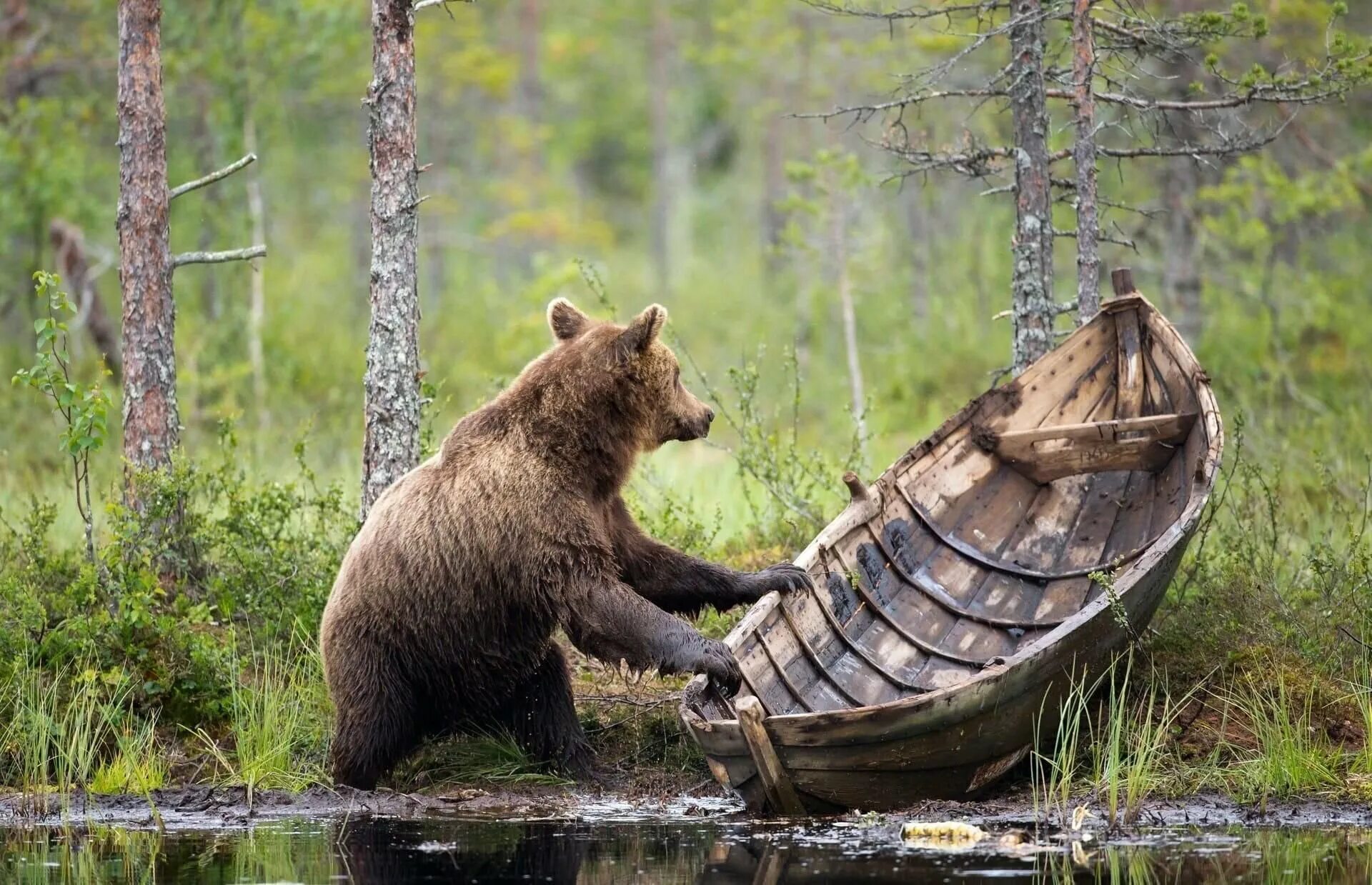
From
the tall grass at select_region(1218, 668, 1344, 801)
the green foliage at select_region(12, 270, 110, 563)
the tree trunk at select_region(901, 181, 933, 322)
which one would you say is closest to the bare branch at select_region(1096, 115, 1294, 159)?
the tall grass at select_region(1218, 668, 1344, 801)

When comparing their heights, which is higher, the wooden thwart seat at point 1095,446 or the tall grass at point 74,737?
the wooden thwart seat at point 1095,446

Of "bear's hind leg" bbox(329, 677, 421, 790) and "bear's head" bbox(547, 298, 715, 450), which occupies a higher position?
"bear's head" bbox(547, 298, 715, 450)

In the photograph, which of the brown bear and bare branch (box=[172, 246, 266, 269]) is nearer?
the brown bear

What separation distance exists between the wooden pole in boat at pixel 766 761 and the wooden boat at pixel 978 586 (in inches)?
0.4

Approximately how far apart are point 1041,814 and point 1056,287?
531 inches

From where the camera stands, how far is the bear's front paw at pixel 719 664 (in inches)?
260

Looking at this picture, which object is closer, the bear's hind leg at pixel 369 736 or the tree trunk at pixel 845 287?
the bear's hind leg at pixel 369 736

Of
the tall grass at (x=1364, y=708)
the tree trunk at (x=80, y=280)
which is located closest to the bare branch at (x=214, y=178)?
the tall grass at (x=1364, y=708)

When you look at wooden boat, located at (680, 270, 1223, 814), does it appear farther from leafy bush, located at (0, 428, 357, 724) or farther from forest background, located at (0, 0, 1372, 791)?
leafy bush, located at (0, 428, 357, 724)

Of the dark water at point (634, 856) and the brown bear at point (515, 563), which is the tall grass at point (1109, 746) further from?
the brown bear at point (515, 563)

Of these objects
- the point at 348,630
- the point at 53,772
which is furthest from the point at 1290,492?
the point at 53,772

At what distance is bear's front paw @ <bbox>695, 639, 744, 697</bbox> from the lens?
661 centimetres

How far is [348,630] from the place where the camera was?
7223 millimetres

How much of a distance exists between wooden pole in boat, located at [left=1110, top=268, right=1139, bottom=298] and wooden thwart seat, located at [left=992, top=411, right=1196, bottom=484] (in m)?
0.81
